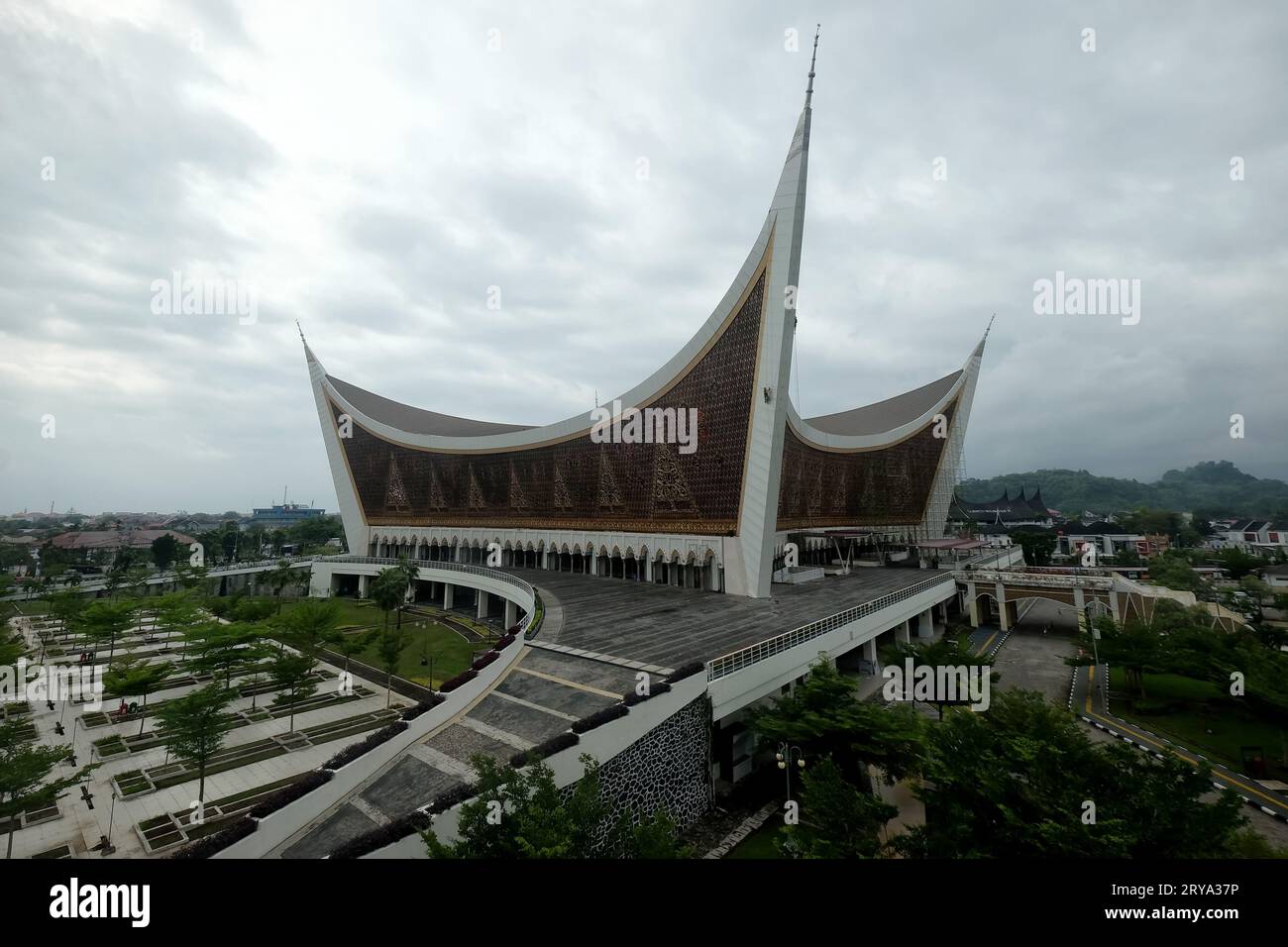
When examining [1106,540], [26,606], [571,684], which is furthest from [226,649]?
[1106,540]

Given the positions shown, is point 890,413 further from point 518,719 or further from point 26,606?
point 26,606

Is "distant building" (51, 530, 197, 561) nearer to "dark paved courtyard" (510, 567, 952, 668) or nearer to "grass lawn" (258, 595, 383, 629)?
"grass lawn" (258, 595, 383, 629)

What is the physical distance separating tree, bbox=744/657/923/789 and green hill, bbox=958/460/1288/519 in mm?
133255

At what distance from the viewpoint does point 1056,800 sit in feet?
20.3

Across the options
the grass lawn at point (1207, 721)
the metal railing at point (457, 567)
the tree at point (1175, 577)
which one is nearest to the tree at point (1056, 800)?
the grass lawn at point (1207, 721)

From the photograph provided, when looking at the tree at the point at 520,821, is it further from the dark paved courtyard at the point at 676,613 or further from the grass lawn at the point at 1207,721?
the grass lawn at the point at 1207,721

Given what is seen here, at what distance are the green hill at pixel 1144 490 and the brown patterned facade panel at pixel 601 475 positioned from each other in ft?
413

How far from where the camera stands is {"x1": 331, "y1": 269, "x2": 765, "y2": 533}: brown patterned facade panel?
2134 cm

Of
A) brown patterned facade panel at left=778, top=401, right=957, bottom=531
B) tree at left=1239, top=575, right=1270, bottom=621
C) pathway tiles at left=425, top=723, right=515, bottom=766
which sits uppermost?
brown patterned facade panel at left=778, top=401, right=957, bottom=531

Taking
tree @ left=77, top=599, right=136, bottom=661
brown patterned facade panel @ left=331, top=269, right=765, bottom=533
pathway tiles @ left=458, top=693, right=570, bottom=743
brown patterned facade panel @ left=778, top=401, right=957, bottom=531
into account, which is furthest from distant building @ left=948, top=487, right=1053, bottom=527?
tree @ left=77, top=599, right=136, bottom=661

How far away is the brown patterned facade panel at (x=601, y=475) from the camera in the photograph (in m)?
21.3

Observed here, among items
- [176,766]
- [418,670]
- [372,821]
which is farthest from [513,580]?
[372,821]

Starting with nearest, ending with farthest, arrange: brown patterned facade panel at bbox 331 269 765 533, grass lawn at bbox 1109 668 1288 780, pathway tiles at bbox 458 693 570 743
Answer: pathway tiles at bbox 458 693 570 743, grass lawn at bbox 1109 668 1288 780, brown patterned facade panel at bbox 331 269 765 533
